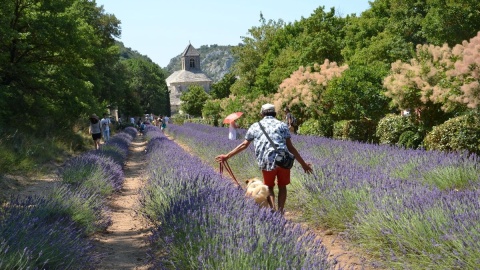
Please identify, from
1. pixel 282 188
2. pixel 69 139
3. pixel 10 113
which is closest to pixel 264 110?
pixel 282 188

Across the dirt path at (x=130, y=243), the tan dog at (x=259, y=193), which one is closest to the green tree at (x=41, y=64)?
the dirt path at (x=130, y=243)

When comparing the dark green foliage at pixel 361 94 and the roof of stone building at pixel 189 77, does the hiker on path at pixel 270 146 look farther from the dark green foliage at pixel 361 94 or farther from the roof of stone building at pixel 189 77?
the roof of stone building at pixel 189 77

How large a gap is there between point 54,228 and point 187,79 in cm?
11925

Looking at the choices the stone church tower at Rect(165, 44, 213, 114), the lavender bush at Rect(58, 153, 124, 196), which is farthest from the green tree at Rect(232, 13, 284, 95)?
the stone church tower at Rect(165, 44, 213, 114)

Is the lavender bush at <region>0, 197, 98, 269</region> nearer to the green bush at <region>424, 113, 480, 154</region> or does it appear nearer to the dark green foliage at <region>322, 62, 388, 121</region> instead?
the green bush at <region>424, 113, 480, 154</region>

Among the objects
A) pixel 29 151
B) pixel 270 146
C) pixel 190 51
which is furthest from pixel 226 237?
pixel 190 51

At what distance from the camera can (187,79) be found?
122 meters

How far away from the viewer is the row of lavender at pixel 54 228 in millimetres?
3502

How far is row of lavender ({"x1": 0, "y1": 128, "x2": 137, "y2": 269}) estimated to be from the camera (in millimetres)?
3502

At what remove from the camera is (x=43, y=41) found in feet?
57.7

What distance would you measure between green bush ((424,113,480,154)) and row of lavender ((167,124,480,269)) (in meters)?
2.02

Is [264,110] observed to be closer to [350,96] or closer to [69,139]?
[350,96]

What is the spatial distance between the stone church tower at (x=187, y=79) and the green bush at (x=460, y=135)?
110 m

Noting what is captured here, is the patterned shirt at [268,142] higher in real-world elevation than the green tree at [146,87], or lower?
lower
